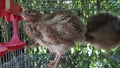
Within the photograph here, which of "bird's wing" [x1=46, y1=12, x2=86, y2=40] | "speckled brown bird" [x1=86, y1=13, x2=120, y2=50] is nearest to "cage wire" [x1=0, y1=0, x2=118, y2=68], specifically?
"speckled brown bird" [x1=86, y1=13, x2=120, y2=50]

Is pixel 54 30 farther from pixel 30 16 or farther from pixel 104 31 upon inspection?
pixel 104 31

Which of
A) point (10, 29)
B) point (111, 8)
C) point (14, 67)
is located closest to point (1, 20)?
point (10, 29)

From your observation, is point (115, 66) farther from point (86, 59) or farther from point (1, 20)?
point (1, 20)

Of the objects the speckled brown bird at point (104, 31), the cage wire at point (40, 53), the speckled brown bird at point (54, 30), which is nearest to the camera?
the speckled brown bird at point (54, 30)

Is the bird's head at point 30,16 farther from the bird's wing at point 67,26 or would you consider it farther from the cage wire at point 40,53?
the cage wire at point 40,53

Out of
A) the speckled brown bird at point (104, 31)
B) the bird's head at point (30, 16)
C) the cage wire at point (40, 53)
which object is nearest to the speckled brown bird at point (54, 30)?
the bird's head at point (30, 16)

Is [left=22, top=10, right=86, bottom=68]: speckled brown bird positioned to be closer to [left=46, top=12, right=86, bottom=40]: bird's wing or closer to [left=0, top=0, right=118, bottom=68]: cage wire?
[left=46, top=12, right=86, bottom=40]: bird's wing
